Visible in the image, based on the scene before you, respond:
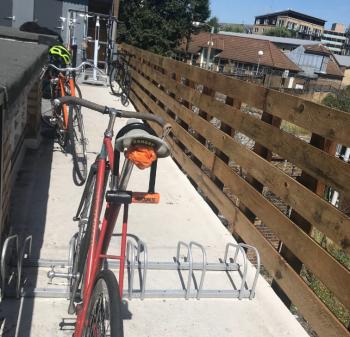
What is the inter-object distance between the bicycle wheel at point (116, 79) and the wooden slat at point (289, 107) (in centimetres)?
677

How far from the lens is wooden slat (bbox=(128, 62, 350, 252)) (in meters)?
2.57

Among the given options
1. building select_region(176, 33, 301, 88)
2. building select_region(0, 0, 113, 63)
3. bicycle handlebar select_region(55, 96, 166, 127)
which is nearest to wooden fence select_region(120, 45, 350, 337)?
bicycle handlebar select_region(55, 96, 166, 127)

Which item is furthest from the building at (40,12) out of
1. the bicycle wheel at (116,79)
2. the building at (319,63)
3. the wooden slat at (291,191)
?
the building at (319,63)

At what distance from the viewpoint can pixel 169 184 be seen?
5438mm

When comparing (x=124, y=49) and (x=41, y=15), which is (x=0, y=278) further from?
(x=41, y=15)

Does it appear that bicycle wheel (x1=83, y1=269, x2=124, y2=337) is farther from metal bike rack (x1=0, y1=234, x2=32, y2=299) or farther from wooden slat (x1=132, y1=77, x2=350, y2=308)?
wooden slat (x1=132, y1=77, x2=350, y2=308)

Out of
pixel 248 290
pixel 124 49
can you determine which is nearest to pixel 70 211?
pixel 248 290

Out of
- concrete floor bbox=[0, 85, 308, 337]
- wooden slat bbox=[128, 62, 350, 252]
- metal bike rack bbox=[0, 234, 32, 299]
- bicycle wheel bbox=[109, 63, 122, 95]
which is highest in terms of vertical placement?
wooden slat bbox=[128, 62, 350, 252]

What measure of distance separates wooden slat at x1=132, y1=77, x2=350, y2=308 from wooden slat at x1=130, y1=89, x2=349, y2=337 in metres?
0.15

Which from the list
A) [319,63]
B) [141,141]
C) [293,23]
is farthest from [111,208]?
[293,23]

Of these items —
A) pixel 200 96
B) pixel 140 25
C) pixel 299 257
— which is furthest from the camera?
pixel 140 25

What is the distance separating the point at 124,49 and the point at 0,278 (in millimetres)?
11703

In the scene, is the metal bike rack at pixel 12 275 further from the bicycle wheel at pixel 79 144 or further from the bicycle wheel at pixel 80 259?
the bicycle wheel at pixel 79 144

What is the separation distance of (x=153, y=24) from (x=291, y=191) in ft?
114
